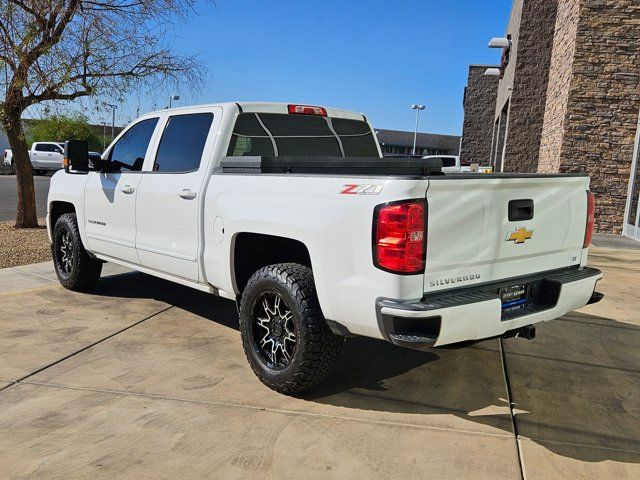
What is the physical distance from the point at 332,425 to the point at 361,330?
63 centimetres

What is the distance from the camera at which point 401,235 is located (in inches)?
120

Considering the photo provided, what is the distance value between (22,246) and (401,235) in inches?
324

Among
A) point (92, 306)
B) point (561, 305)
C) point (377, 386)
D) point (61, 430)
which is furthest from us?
point (92, 306)

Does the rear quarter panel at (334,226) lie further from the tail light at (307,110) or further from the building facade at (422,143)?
the building facade at (422,143)

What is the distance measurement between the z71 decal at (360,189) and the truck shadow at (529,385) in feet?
4.72

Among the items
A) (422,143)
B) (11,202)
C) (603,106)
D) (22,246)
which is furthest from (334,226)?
(422,143)

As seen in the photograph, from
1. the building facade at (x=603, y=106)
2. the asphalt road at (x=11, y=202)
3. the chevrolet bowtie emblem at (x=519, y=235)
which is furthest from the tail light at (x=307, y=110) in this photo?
the asphalt road at (x=11, y=202)

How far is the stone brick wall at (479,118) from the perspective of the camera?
124 ft

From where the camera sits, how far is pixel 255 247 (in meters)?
4.26

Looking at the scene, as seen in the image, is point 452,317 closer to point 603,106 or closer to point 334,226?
point 334,226

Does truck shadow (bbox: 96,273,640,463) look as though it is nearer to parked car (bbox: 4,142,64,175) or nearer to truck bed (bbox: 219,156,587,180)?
truck bed (bbox: 219,156,587,180)

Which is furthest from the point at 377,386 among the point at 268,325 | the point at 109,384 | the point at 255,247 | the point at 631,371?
the point at 631,371

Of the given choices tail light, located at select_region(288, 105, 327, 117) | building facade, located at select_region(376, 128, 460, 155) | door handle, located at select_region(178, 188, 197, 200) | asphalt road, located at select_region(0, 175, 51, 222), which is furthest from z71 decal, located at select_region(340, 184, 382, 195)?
→ building facade, located at select_region(376, 128, 460, 155)

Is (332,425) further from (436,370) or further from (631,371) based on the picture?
(631,371)
